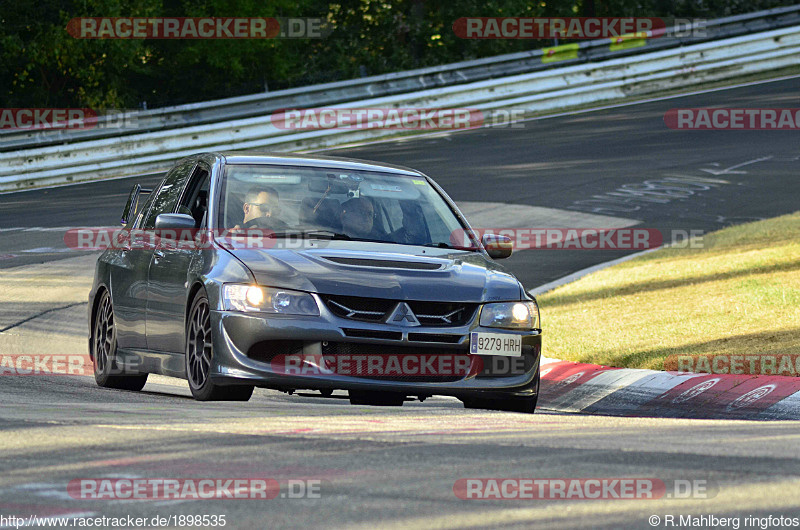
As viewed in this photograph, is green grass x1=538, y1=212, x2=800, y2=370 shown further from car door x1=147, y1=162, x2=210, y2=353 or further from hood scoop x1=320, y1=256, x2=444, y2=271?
car door x1=147, y1=162, x2=210, y2=353

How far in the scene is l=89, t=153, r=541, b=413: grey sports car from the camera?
24.7ft

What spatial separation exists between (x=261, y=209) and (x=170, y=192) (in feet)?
4.47

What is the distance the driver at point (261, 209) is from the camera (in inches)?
330

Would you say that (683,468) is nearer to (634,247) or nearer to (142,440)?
(142,440)

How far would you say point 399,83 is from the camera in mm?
29828

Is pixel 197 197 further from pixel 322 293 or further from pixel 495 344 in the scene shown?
pixel 495 344

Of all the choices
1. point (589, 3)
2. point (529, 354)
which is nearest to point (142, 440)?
point (529, 354)

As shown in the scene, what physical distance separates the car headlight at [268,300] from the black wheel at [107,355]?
198 centimetres

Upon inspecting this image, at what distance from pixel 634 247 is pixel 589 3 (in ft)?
75.0

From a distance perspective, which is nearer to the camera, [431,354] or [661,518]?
[661,518]

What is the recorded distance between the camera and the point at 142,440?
6.02m
